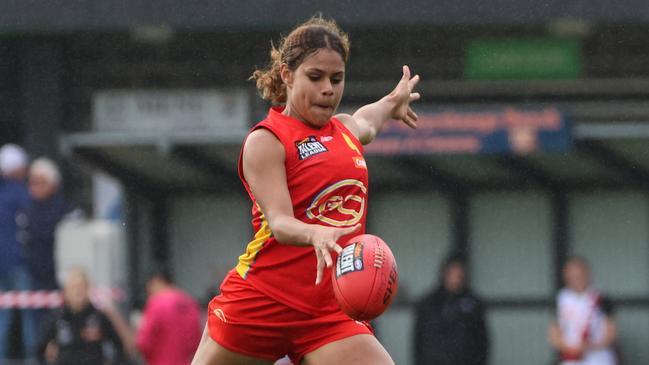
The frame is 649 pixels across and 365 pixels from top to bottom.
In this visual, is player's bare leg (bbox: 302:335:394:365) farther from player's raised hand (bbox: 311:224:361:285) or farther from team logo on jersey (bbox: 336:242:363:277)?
player's raised hand (bbox: 311:224:361:285)

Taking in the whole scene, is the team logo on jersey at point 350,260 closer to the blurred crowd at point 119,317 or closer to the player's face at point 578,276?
the blurred crowd at point 119,317

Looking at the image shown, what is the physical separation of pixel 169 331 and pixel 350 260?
23.5 feet

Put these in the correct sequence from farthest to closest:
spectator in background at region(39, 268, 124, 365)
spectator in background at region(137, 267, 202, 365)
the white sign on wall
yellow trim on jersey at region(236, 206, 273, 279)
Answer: the white sign on wall < spectator in background at region(137, 267, 202, 365) < spectator in background at region(39, 268, 124, 365) < yellow trim on jersey at region(236, 206, 273, 279)

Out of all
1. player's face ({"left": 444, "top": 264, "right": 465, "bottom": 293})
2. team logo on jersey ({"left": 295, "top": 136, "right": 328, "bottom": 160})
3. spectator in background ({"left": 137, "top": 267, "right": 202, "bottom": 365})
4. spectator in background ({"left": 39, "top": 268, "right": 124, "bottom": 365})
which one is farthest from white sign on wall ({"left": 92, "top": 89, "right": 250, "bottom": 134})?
team logo on jersey ({"left": 295, "top": 136, "right": 328, "bottom": 160})

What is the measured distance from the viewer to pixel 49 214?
1356 cm

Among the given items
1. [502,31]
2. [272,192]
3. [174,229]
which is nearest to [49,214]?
[174,229]

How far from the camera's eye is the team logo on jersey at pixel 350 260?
6.13m

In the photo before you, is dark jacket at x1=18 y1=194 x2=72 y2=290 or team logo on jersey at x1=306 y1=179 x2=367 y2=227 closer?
team logo on jersey at x1=306 y1=179 x2=367 y2=227

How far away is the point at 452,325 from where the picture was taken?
1322 cm

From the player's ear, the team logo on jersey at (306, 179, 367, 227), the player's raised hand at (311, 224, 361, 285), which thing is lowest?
the player's raised hand at (311, 224, 361, 285)

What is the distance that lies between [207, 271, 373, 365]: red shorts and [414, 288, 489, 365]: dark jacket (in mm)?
6708

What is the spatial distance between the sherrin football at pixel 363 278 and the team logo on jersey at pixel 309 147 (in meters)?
0.41

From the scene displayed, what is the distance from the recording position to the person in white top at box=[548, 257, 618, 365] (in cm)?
1322

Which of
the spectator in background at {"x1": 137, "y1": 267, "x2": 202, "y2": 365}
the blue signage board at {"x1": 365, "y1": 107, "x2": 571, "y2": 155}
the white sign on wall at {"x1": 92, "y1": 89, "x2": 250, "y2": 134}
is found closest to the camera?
the spectator in background at {"x1": 137, "y1": 267, "x2": 202, "y2": 365}
